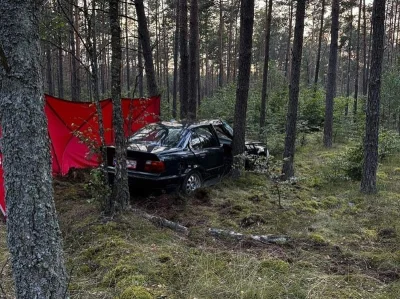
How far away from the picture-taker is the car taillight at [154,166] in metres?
5.86

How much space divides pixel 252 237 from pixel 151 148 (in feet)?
7.93

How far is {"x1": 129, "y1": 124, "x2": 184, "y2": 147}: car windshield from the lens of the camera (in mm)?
6445

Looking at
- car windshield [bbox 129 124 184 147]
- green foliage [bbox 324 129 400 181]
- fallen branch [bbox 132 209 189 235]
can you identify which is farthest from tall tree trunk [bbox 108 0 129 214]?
green foliage [bbox 324 129 400 181]

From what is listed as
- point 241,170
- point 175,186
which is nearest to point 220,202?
point 175,186

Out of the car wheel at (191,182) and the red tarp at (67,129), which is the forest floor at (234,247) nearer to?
the car wheel at (191,182)

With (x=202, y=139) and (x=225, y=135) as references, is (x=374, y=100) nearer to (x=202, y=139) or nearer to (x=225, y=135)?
(x=225, y=135)

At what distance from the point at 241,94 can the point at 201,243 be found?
4365 millimetres

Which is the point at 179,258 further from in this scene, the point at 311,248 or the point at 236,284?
the point at 311,248

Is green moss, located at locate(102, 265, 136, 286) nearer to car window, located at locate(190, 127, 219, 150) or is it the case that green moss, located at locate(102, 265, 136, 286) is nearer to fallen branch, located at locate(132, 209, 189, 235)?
fallen branch, located at locate(132, 209, 189, 235)

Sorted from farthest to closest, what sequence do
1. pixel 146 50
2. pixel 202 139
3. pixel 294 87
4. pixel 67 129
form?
pixel 146 50, pixel 294 87, pixel 67 129, pixel 202 139

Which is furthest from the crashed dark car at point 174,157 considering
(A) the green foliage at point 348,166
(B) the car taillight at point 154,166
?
(A) the green foliage at point 348,166

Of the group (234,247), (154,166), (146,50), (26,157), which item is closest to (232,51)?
(146,50)

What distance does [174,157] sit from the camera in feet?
20.0

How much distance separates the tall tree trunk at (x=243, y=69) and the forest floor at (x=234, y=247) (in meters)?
1.24
